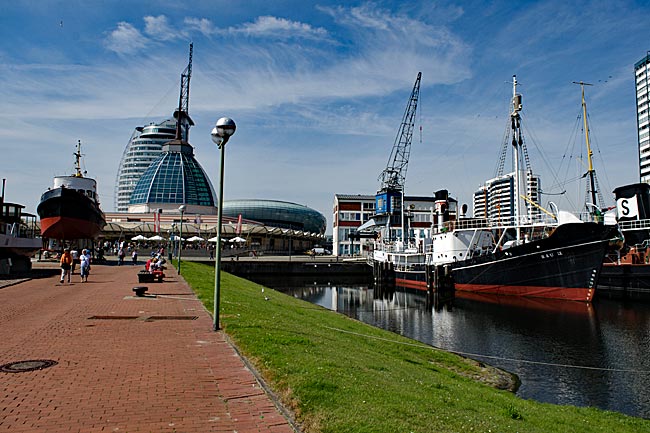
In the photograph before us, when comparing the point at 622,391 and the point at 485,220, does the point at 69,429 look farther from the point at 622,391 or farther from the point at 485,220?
the point at 485,220

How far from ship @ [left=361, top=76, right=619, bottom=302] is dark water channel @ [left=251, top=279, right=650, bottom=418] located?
2.40 meters

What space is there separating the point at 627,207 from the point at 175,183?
132852 millimetres

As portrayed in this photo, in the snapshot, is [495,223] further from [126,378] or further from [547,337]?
[126,378]

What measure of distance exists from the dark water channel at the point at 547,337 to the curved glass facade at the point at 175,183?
120 m

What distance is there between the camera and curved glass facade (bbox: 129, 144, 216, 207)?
527 feet

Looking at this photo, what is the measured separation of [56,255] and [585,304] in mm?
52901

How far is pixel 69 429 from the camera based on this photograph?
6352 mm

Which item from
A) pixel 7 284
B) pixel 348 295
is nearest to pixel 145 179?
pixel 348 295

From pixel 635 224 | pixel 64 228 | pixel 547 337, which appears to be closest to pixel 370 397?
pixel 547 337

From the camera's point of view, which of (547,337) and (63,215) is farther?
(63,215)

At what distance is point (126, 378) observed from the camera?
8.74 metres

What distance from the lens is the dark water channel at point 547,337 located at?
17047 mm

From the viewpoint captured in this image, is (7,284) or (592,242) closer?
(7,284)

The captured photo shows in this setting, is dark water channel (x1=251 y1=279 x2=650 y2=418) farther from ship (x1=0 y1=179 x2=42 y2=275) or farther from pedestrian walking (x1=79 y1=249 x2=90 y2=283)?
ship (x1=0 y1=179 x2=42 y2=275)
